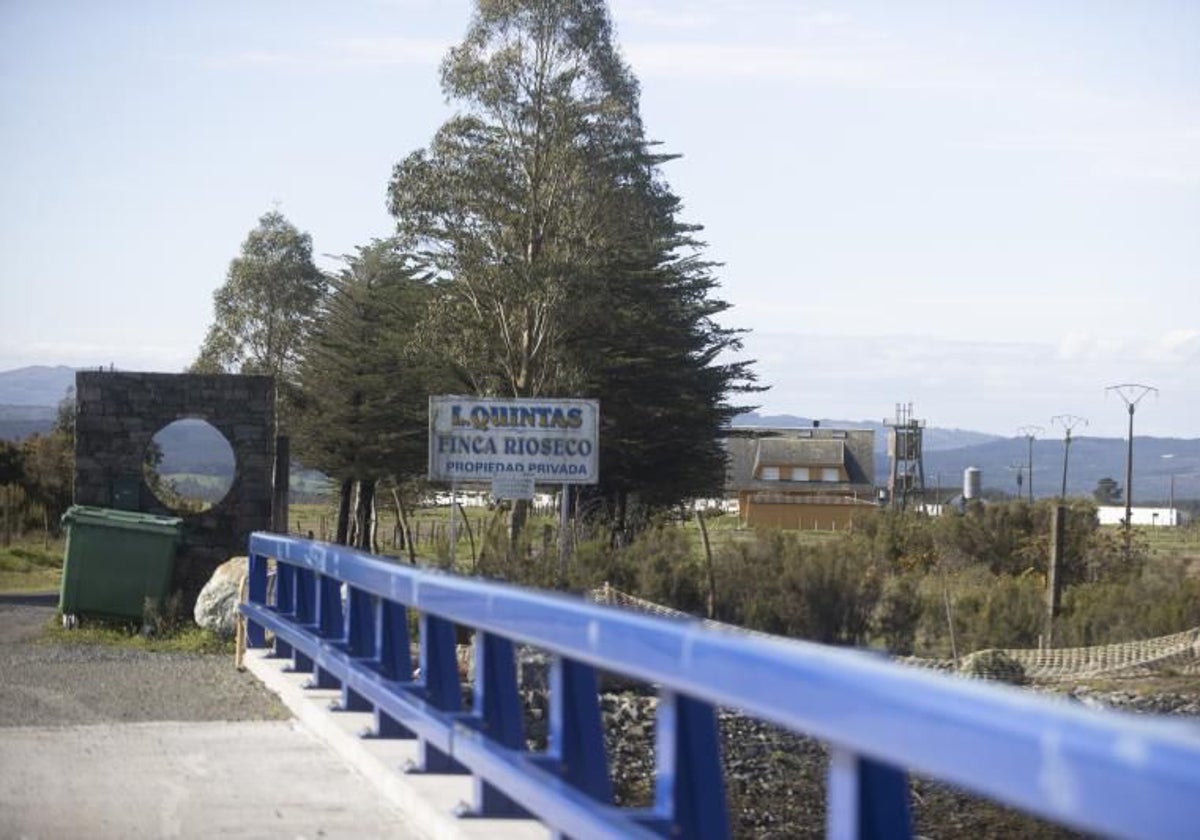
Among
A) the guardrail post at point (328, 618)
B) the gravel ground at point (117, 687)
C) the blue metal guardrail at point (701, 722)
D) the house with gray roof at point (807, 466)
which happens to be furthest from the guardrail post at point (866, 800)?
the house with gray roof at point (807, 466)

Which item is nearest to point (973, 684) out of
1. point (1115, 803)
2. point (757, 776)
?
point (1115, 803)

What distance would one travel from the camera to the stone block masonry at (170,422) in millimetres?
20422

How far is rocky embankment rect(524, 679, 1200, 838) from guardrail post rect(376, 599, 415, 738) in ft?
13.1

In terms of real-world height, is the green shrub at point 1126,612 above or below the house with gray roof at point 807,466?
below

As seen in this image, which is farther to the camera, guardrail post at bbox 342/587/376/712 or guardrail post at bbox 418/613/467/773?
guardrail post at bbox 342/587/376/712

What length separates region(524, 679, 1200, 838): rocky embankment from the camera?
13.4 m

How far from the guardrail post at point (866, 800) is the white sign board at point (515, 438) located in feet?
71.5

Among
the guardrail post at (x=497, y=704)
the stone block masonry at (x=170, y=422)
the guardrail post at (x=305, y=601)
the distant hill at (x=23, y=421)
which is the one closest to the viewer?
the guardrail post at (x=497, y=704)

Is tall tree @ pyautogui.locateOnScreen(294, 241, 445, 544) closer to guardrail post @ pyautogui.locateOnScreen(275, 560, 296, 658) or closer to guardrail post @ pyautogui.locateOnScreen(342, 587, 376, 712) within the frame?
guardrail post @ pyautogui.locateOnScreen(275, 560, 296, 658)

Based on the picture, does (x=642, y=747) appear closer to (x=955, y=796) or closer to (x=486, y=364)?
(x=955, y=796)

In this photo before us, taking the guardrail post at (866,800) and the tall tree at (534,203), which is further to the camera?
the tall tree at (534,203)

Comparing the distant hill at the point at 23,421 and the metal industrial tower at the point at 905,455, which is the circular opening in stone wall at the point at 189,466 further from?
the metal industrial tower at the point at 905,455

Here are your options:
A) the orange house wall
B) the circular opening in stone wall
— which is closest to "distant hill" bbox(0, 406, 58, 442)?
the circular opening in stone wall

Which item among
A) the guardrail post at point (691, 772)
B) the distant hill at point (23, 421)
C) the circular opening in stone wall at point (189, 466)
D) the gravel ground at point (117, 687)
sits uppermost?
the distant hill at point (23, 421)
